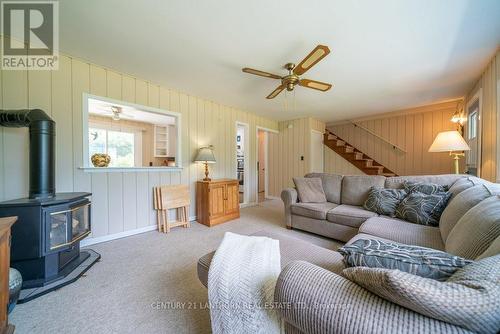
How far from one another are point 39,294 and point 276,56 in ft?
10.7

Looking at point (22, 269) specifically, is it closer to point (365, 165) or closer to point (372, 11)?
point (372, 11)

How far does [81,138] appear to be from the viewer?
8.05 feet

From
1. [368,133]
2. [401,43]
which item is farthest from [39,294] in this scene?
[368,133]

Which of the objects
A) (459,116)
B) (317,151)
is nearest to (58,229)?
(317,151)

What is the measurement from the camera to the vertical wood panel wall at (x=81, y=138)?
2.08m

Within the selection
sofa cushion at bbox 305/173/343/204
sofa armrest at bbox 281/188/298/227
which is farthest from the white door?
sofa armrest at bbox 281/188/298/227

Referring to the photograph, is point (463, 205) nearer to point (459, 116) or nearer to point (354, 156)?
point (459, 116)

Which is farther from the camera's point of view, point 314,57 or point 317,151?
point 317,151

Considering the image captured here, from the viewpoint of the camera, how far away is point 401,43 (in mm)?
2062

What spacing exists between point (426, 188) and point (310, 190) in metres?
1.43

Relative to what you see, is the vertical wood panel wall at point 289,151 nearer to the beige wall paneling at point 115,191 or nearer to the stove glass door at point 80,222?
the beige wall paneling at point 115,191

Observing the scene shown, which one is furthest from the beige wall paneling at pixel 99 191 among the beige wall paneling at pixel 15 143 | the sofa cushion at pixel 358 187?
the sofa cushion at pixel 358 187

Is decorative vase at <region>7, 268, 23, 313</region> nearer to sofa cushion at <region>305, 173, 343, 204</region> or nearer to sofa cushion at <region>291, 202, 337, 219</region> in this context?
sofa cushion at <region>291, 202, 337, 219</region>

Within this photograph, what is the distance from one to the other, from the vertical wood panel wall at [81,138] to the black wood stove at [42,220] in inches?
16.4
